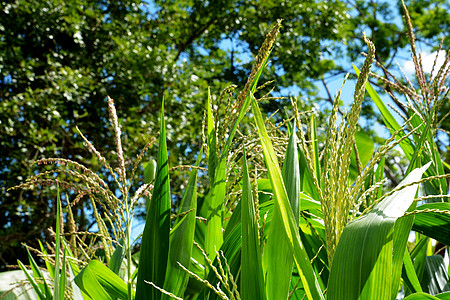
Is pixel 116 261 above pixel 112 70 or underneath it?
underneath

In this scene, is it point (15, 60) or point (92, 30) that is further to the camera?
point (92, 30)

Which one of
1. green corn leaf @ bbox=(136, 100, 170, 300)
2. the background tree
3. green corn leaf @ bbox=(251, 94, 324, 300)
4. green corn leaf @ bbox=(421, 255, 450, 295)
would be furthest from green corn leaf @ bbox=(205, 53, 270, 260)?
the background tree

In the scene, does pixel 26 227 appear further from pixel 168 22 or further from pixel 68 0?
pixel 168 22

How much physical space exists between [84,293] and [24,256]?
4.26 metres

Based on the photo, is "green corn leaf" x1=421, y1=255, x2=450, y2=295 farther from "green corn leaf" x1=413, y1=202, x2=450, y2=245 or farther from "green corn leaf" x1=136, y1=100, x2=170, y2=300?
"green corn leaf" x1=136, y1=100, x2=170, y2=300

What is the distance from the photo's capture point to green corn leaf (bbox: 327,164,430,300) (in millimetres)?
435

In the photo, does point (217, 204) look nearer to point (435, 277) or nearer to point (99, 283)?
point (99, 283)

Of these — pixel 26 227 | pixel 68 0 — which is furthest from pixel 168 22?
pixel 26 227

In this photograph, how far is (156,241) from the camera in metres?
0.62

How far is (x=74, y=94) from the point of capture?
428 cm

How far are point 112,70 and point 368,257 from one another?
4.61 m

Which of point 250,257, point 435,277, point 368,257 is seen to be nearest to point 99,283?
point 250,257

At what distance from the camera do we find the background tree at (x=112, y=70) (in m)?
4.08

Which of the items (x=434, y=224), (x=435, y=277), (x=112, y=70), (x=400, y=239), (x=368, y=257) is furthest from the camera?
(x=112, y=70)
